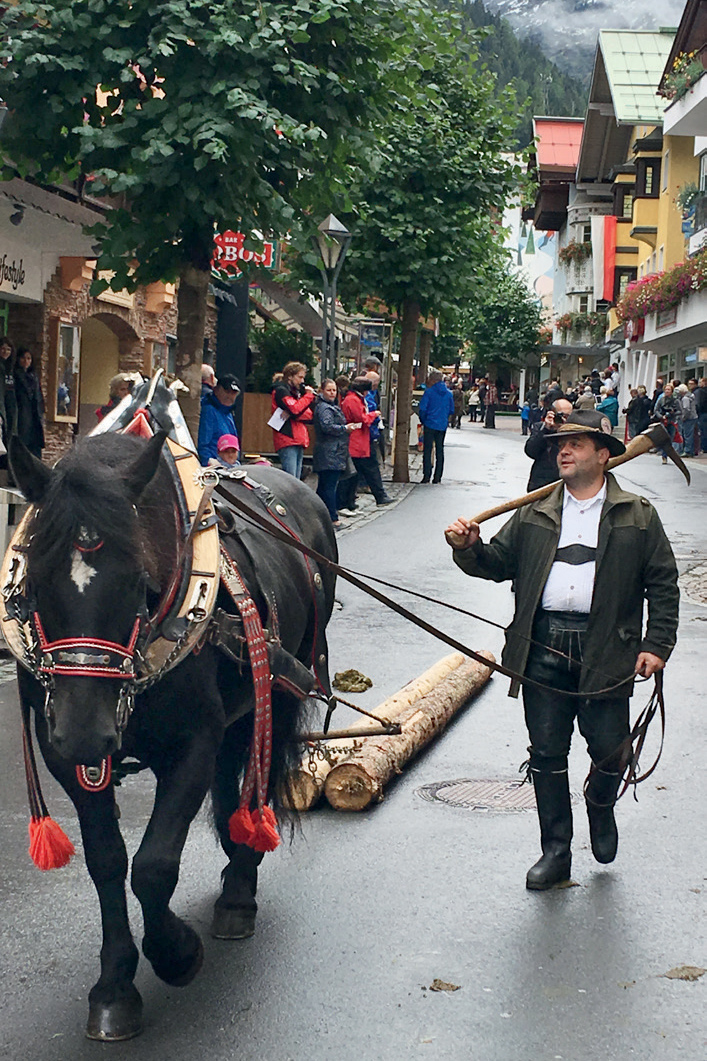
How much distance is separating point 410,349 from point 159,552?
73.1 feet

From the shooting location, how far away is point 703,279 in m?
35.3

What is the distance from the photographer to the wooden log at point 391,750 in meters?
6.05

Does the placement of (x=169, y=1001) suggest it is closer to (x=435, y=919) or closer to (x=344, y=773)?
(x=435, y=919)

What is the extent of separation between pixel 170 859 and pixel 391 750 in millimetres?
2602

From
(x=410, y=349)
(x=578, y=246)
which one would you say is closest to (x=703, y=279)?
(x=410, y=349)

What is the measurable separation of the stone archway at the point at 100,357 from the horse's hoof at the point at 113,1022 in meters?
21.1

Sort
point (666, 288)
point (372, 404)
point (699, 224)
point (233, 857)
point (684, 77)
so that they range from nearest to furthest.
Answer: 1. point (233, 857)
2. point (372, 404)
3. point (684, 77)
4. point (699, 224)
5. point (666, 288)

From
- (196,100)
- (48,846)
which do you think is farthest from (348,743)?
(196,100)

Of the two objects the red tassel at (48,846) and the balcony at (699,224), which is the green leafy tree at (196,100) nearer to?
the red tassel at (48,846)

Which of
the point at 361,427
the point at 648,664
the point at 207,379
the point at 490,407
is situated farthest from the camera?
the point at 490,407

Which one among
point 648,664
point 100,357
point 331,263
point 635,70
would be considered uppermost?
point 635,70

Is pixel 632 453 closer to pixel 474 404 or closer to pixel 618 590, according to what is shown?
pixel 618 590

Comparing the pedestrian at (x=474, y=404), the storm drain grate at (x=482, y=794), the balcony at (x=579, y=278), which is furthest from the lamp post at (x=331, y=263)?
the balcony at (x=579, y=278)

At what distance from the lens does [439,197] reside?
23391 mm
